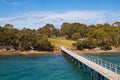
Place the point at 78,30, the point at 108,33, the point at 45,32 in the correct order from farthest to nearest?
the point at 45,32, the point at 78,30, the point at 108,33

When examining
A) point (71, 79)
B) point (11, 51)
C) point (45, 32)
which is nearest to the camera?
point (71, 79)

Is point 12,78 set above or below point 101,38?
below

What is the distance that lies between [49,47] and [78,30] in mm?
40731

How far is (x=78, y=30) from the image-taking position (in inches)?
5482

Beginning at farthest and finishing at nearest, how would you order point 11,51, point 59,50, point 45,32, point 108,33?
1. point 45,32
2. point 108,33
3. point 59,50
4. point 11,51

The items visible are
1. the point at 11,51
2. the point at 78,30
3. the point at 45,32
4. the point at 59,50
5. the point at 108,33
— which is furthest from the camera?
the point at 45,32

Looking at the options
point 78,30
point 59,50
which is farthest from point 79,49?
point 78,30

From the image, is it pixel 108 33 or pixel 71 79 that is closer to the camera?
pixel 71 79

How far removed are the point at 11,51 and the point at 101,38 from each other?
37921 mm

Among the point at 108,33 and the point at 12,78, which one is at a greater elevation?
the point at 108,33

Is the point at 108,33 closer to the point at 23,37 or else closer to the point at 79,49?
the point at 79,49

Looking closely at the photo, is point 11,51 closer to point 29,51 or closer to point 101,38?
point 29,51

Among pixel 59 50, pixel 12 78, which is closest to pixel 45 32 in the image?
pixel 59 50

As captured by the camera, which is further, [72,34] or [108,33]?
[72,34]
